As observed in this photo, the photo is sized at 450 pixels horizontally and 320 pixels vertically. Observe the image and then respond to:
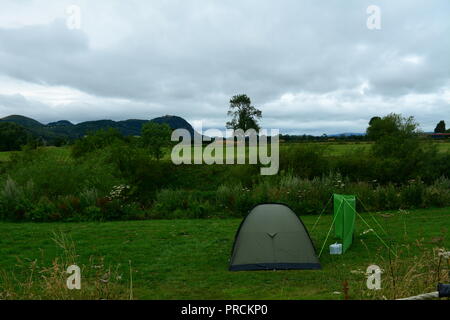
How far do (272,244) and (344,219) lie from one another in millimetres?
1988

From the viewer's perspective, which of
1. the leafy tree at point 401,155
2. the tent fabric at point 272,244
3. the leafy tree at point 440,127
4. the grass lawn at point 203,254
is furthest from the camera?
the leafy tree at point 440,127

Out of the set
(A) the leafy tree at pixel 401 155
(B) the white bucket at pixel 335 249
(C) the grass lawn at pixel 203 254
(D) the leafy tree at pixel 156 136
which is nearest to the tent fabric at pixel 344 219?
(B) the white bucket at pixel 335 249

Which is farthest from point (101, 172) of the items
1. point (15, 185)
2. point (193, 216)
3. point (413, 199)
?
point (413, 199)

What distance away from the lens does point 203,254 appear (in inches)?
346

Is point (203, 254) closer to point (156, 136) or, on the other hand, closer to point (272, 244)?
point (272, 244)

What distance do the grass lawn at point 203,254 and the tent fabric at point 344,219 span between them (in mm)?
303

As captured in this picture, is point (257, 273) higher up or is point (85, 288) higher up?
point (85, 288)

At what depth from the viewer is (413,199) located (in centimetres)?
1518

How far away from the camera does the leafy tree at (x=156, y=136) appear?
3443 cm

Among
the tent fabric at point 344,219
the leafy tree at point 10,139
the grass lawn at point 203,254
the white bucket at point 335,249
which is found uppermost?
the leafy tree at point 10,139

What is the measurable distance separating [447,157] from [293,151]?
866 cm

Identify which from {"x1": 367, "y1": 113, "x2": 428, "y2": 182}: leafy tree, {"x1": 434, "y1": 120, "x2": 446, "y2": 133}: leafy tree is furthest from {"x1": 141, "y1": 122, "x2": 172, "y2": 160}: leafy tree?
{"x1": 434, "y1": 120, "x2": 446, "y2": 133}: leafy tree

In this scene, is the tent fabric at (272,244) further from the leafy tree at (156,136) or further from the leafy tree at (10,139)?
the leafy tree at (10,139)
